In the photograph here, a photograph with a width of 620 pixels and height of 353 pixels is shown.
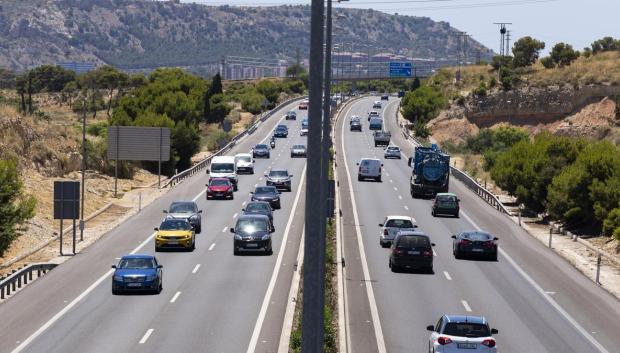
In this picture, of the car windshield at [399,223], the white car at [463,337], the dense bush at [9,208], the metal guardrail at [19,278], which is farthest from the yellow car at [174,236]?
the white car at [463,337]

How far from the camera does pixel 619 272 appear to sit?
47125 millimetres

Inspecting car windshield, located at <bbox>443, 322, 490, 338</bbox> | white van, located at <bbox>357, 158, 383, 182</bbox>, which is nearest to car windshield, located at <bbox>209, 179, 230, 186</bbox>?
white van, located at <bbox>357, 158, 383, 182</bbox>

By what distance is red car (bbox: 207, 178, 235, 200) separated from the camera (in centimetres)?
7225

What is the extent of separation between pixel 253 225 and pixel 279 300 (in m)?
12.1

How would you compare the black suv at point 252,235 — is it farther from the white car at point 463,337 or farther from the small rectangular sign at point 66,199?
the white car at point 463,337

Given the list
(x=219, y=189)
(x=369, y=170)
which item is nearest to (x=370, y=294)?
(x=219, y=189)

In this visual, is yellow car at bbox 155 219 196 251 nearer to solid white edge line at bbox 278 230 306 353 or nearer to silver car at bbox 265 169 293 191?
solid white edge line at bbox 278 230 306 353

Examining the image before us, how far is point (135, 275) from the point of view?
37812 mm

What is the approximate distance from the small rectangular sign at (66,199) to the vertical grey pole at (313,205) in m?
35.5

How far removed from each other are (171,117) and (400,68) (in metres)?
87.4

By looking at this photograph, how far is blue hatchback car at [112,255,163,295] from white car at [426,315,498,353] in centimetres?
1457

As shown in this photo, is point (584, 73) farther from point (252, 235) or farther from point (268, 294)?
point (268, 294)

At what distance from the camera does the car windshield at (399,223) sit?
51616 millimetres

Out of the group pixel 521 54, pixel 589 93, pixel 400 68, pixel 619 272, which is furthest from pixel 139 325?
pixel 400 68
